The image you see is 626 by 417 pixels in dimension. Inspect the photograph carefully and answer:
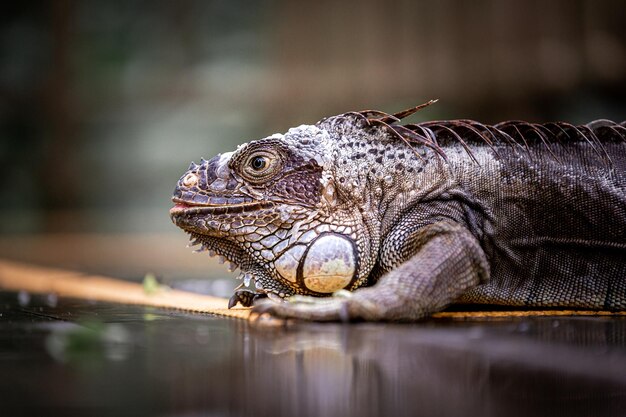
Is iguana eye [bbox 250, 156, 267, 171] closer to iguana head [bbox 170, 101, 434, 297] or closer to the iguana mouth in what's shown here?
iguana head [bbox 170, 101, 434, 297]

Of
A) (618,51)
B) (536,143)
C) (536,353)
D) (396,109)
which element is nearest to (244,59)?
(396,109)

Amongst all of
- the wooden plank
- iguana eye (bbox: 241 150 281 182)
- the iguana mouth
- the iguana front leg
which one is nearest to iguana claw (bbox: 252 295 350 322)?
the iguana front leg

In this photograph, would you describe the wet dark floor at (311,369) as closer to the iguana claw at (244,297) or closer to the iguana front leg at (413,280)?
the iguana front leg at (413,280)

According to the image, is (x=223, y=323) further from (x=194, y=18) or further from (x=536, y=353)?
(x=194, y=18)

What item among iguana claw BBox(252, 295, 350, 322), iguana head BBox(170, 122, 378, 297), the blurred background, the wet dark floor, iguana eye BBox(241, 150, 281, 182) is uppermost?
the blurred background

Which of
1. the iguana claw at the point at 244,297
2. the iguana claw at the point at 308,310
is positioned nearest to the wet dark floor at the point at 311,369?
the iguana claw at the point at 308,310
